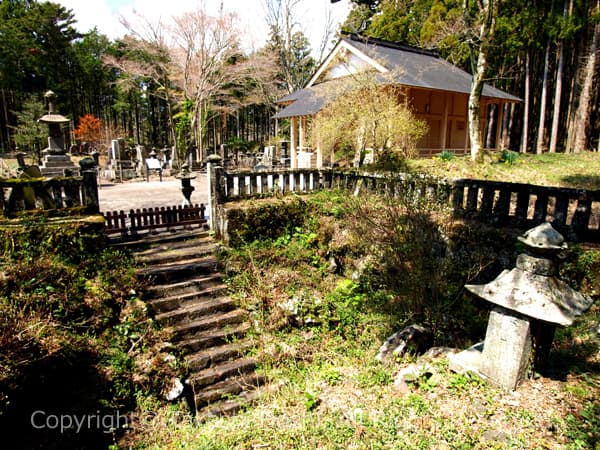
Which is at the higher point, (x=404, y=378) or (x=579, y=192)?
(x=579, y=192)

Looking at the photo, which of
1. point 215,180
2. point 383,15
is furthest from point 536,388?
point 383,15

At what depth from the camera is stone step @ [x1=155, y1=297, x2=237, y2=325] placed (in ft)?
18.2

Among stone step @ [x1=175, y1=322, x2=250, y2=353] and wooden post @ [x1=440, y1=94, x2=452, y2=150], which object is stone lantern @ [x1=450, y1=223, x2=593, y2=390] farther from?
wooden post @ [x1=440, y1=94, x2=452, y2=150]

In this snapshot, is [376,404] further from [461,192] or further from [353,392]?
[461,192]

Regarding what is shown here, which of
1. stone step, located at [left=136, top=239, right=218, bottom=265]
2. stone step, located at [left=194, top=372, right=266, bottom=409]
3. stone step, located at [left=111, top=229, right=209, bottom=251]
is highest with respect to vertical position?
stone step, located at [left=111, top=229, right=209, bottom=251]

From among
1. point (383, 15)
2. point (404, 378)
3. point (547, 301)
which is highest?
point (383, 15)

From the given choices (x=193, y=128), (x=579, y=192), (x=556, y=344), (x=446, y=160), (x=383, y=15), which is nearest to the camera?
(x=556, y=344)

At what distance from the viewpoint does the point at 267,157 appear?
2261 cm

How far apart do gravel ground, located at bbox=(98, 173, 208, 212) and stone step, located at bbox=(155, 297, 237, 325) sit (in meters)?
5.77

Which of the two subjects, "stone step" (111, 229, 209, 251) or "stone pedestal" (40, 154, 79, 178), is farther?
"stone pedestal" (40, 154, 79, 178)

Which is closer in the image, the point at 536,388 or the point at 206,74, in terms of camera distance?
the point at 536,388

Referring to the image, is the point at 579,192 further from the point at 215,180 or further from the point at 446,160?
the point at 446,160

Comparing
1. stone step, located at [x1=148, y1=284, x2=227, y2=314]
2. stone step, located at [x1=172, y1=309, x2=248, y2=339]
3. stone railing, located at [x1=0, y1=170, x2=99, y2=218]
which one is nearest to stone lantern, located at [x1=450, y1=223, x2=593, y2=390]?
stone step, located at [x1=172, y1=309, x2=248, y2=339]

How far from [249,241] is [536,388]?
5.37m
